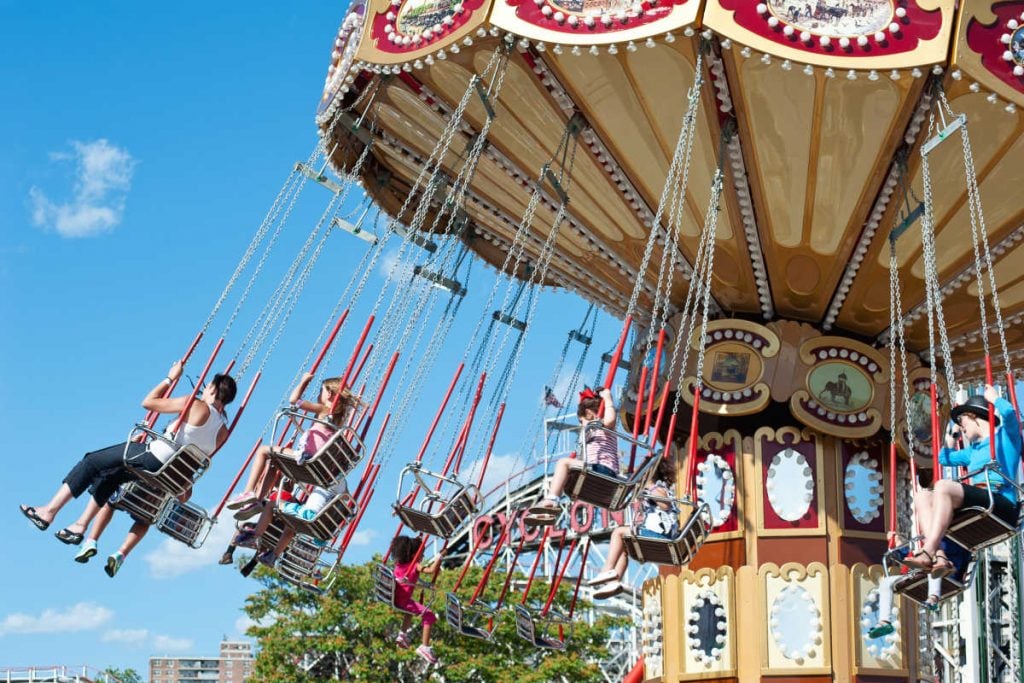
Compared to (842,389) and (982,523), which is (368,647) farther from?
(982,523)

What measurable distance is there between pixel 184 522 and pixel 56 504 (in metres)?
0.97

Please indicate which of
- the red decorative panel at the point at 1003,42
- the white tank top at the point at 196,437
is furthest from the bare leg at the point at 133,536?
the red decorative panel at the point at 1003,42

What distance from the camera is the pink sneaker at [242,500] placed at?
39.2ft

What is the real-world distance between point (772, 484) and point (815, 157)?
3.69m

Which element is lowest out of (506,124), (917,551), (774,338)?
(917,551)

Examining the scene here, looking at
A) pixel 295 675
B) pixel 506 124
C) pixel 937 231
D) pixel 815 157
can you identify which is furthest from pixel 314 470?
pixel 295 675

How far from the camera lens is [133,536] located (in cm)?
1141

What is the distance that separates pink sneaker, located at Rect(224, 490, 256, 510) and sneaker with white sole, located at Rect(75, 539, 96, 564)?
121 centimetres

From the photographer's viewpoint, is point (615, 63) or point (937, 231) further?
point (937, 231)

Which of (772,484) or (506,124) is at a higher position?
(506,124)

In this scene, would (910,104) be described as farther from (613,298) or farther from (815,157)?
(613,298)

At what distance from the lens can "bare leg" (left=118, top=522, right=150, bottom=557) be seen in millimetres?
11289

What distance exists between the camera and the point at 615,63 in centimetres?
1188

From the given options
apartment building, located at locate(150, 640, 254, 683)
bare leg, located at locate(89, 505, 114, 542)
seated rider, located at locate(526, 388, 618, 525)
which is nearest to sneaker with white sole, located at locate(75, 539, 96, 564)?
bare leg, located at locate(89, 505, 114, 542)
